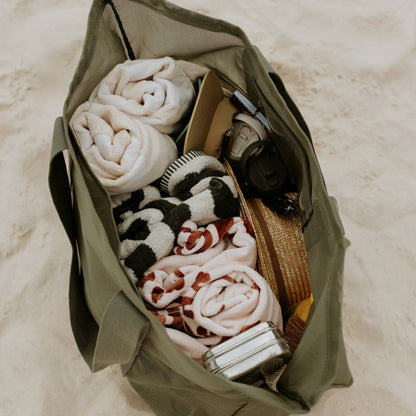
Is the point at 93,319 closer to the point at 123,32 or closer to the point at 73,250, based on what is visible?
the point at 73,250

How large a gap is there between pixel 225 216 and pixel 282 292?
0.16m

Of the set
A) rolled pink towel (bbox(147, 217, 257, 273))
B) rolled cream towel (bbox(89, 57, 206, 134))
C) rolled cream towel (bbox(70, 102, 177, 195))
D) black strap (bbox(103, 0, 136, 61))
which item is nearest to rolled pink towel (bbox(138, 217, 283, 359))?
rolled pink towel (bbox(147, 217, 257, 273))

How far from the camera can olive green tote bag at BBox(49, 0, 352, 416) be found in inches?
24.0

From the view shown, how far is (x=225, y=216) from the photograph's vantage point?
831 millimetres

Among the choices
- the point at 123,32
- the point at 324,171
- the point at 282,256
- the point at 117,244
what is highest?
the point at 123,32

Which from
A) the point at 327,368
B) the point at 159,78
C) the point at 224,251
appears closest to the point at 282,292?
the point at 224,251

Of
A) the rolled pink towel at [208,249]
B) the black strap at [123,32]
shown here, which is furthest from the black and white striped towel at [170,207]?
the black strap at [123,32]

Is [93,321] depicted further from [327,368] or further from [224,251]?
[327,368]

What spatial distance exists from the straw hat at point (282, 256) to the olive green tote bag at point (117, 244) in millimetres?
79

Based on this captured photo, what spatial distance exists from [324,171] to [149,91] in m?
0.48

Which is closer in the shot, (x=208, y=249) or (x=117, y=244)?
(x=117, y=244)

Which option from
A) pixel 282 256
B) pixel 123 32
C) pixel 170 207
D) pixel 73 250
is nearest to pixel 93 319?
pixel 73 250

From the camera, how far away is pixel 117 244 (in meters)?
0.69

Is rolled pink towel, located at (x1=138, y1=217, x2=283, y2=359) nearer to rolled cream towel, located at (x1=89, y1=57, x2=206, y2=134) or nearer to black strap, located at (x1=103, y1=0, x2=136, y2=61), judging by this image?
rolled cream towel, located at (x1=89, y1=57, x2=206, y2=134)
